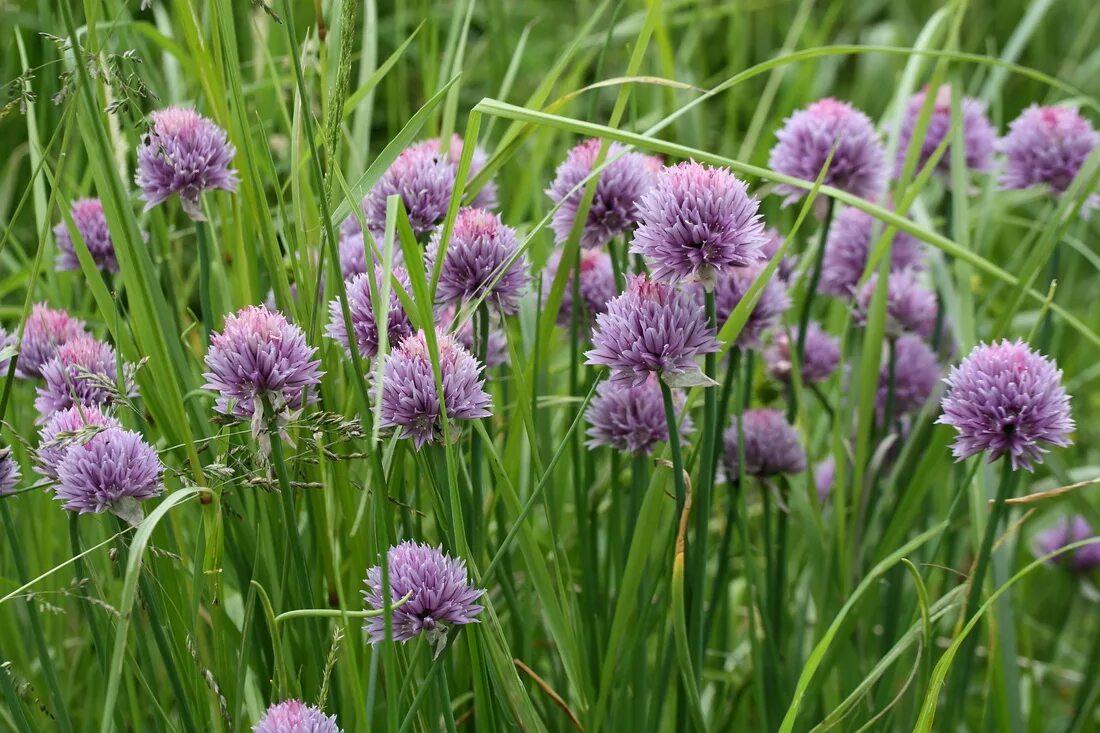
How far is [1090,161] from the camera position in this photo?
52.1 inches

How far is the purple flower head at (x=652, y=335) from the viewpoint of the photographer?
891 mm

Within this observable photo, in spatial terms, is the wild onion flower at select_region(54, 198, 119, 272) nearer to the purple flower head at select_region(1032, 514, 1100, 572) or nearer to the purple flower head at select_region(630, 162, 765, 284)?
the purple flower head at select_region(630, 162, 765, 284)

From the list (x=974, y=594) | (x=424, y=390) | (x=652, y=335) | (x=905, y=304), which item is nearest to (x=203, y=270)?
(x=424, y=390)

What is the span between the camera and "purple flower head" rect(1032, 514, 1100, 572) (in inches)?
72.4

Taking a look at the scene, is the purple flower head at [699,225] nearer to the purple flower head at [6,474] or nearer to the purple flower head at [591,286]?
the purple flower head at [591,286]

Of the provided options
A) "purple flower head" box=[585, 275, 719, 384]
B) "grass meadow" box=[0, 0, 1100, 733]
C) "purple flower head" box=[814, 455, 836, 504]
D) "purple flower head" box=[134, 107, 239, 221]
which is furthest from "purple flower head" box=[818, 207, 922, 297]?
"purple flower head" box=[134, 107, 239, 221]

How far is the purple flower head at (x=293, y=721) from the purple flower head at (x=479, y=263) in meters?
0.35

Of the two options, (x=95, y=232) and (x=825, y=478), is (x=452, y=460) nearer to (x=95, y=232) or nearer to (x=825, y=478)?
(x=95, y=232)

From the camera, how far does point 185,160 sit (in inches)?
42.4

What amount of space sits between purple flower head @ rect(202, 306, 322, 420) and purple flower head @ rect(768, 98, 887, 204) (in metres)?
0.67

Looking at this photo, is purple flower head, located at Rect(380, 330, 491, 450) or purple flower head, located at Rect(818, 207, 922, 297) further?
purple flower head, located at Rect(818, 207, 922, 297)

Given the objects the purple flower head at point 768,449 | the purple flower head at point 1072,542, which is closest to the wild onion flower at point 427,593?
the purple flower head at point 768,449

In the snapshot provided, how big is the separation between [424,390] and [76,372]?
1.04ft

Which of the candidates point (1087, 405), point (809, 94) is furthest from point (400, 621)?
point (1087, 405)
